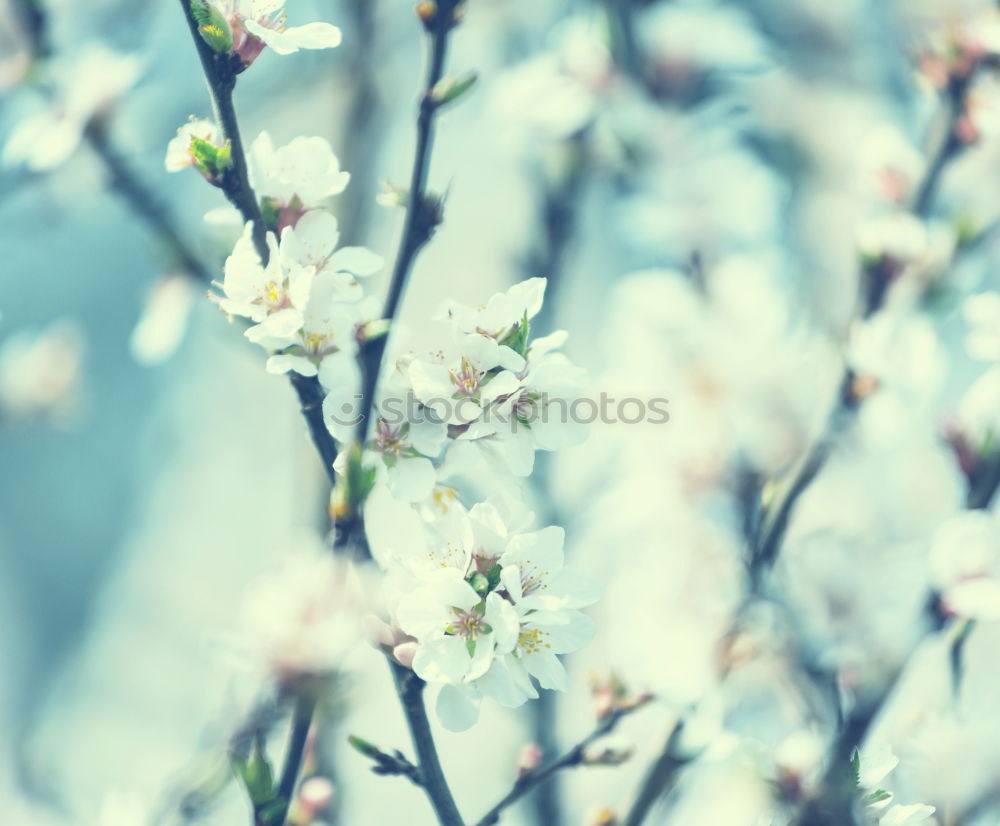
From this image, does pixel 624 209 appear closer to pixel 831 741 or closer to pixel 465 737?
pixel 831 741

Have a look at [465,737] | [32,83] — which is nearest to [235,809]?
[465,737]

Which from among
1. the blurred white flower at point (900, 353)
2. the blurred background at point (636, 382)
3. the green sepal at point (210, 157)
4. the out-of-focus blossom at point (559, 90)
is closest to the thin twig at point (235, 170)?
the green sepal at point (210, 157)

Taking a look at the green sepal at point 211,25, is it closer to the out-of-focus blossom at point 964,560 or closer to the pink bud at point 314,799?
the pink bud at point 314,799

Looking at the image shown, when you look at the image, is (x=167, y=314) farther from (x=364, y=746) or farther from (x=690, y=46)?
(x=690, y=46)

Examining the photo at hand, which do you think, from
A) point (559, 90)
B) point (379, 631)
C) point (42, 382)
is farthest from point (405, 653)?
point (42, 382)

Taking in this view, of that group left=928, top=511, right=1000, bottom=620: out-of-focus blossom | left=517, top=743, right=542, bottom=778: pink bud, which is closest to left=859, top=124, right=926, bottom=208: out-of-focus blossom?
left=928, top=511, right=1000, bottom=620: out-of-focus blossom

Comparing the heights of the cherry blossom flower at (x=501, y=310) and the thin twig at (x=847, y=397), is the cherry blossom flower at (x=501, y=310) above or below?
above

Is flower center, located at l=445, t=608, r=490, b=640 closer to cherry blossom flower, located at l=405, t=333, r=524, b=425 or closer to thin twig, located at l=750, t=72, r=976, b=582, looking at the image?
cherry blossom flower, located at l=405, t=333, r=524, b=425
